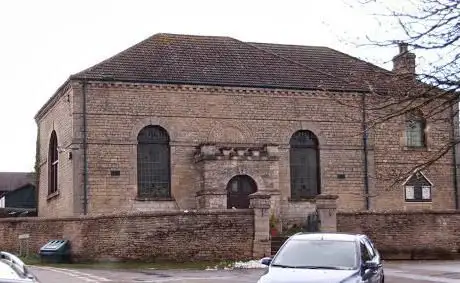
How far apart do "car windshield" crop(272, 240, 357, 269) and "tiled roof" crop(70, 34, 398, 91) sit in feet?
66.6

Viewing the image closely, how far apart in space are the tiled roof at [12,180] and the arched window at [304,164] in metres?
51.7

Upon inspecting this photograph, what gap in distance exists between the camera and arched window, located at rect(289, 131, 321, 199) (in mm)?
36500

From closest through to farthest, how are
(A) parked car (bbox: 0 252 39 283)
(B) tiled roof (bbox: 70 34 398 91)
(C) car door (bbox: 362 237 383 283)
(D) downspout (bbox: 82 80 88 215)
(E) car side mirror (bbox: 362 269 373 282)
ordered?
1. (A) parked car (bbox: 0 252 39 283)
2. (E) car side mirror (bbox: 362 269 373 282)
3. (C) car door (bbox: 362 237 383 283)
4. (D) downspout (bbox: 82 80 88 215)
5. (B) tiled roof (bbox: 70 34 398 91)

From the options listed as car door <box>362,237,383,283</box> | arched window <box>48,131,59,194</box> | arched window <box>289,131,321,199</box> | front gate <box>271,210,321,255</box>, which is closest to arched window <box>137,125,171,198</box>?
arched window <box>48,131,59,194</box>

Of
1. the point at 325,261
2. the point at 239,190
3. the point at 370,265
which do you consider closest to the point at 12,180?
the point at 239,190

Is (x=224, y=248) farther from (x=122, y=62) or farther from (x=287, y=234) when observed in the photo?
(x=122, y=62)

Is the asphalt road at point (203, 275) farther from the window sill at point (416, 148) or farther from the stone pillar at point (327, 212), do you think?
the window sill at point (416, 148)

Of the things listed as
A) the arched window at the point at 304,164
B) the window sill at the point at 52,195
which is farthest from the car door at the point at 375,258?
the window sill at the point at 52,195

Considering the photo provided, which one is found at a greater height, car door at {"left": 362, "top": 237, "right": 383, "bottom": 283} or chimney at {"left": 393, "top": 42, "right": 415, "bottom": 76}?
chimney at {"left": 393, "top": 42, "right": 415, "bottom": 76}

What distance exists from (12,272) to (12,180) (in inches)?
3177

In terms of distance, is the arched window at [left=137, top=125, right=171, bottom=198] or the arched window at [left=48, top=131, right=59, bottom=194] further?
the arched window at [left=48, top=131, right=59, bottom=194]

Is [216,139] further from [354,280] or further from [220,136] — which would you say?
[354,280]

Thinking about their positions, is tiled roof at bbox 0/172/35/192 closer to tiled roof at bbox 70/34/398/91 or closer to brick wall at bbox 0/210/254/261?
tiled roof at bbox 70/34/398/91

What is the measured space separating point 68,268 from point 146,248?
2827mm
